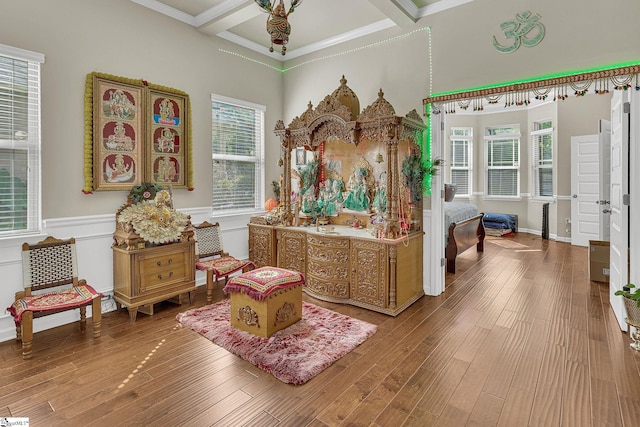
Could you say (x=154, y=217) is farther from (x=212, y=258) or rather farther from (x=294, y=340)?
(x=294, y=340)

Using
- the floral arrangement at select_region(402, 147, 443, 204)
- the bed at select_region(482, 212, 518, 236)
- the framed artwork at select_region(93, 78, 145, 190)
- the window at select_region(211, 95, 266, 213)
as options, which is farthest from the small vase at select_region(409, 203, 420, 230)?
the bed at select_region(482, 212, 518, 236)

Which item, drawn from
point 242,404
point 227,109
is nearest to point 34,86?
point 227,109

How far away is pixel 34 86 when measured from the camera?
3352mm

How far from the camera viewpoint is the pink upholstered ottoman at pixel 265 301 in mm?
3172

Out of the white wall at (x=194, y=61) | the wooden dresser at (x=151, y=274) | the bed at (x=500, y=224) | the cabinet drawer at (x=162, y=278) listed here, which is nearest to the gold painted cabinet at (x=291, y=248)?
the white wall at (x=194, y=61)

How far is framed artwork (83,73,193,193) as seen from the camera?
374 centimetres

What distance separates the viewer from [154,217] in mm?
3881

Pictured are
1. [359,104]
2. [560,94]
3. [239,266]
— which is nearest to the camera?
[560,94]

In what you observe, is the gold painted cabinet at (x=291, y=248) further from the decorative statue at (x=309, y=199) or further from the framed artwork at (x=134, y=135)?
the framed artwork at (x=134, y=135)

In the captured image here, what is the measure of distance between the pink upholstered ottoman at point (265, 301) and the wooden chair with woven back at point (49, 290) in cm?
129

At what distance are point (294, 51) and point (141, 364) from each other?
4893 millimetres

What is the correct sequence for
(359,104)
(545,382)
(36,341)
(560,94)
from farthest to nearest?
1. (359,104)
2. (560,94)
3. (36,341)
4. (545,382)

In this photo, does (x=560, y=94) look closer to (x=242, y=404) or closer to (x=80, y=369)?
(x=242, y=404)

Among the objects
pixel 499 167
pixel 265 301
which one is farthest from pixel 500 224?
pixel 265 301
